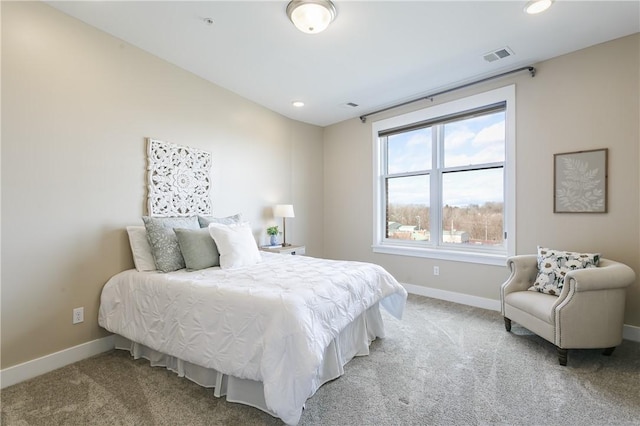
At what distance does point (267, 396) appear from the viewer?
1.48m

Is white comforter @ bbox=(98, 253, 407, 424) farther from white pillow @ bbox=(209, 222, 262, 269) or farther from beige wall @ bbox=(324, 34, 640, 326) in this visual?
beige wall @ bbox=(324, 34, 640, 326)

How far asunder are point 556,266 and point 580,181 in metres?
0.90

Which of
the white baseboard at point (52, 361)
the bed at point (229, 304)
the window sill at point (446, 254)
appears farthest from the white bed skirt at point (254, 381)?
the window sill at point (446, 254)

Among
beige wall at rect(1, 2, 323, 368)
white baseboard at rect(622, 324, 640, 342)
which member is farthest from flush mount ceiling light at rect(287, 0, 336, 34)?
white baseboard at rect(622, 324, 640, 342)

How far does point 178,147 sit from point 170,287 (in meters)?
1.56

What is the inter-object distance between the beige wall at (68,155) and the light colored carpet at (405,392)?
0.49 meters

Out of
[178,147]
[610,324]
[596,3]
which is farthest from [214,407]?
[596,3]

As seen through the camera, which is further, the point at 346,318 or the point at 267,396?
the point at 346,318

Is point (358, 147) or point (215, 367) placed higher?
point (358, 147)

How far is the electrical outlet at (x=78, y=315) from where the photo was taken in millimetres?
2344

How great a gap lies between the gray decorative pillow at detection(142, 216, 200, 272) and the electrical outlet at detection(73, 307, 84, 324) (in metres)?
0.67

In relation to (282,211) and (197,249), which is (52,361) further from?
(282,211)

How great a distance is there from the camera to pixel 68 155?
2.30 m

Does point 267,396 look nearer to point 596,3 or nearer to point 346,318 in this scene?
point 346,318
